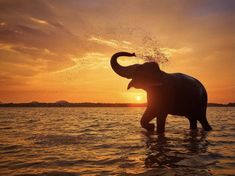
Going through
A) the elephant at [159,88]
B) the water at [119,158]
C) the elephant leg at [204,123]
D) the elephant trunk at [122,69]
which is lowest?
the water at [119,158]

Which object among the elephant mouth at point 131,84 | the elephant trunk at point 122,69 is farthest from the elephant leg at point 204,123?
the elephant trunk at point 122,69

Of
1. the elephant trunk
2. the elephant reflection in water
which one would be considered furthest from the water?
the elephant trunk

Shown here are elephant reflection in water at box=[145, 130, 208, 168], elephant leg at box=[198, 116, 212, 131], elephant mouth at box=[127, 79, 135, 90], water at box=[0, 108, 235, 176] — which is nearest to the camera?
water at box=[0, 108, 235, 176]

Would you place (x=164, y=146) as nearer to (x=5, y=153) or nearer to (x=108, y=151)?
(x=108, y=151)

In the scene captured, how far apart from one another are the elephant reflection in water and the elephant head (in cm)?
218

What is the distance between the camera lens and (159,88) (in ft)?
45.1

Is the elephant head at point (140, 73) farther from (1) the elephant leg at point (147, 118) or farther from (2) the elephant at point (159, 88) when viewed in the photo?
(1) the elephant leg at point (147, 118)

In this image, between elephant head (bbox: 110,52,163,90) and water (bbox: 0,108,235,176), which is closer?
water (bbox: 0,108,235,176)

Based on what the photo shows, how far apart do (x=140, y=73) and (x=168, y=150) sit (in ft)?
15.1

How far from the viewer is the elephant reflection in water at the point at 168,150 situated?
26.3ft

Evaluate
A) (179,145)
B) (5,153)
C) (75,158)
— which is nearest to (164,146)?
(179,145)

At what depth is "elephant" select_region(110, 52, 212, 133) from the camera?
13.7 meters

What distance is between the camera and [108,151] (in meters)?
9.74

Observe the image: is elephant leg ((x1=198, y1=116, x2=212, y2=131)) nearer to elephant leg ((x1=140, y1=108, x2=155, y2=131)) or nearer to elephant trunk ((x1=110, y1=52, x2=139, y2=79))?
elephant leg ((x1=140, y1=108, x2=155, y2=131))
